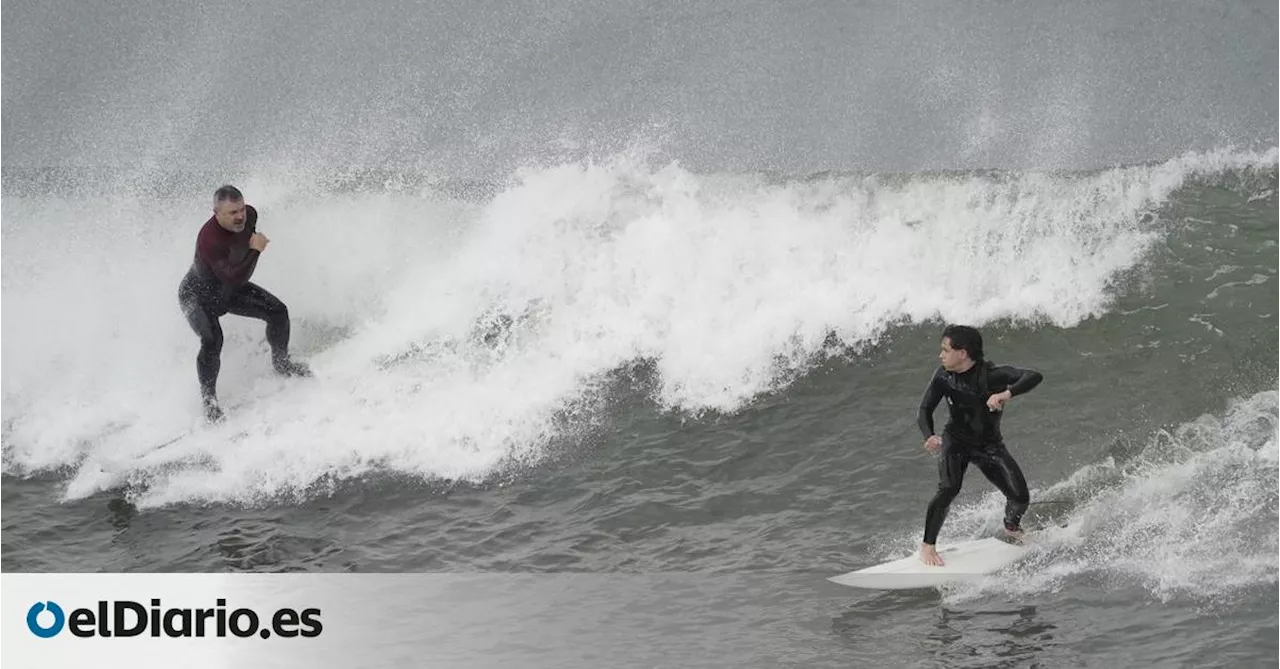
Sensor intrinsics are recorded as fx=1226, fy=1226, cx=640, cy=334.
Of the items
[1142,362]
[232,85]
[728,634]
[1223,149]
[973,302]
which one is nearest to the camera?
[728,634]

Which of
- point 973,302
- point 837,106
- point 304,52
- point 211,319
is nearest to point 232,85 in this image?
point 304,52

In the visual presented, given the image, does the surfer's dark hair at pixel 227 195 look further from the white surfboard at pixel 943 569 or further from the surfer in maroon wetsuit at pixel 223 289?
the white surfboard at pixel 943 569

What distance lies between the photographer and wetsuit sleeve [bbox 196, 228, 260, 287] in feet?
26.5

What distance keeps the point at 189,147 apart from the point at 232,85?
81cm

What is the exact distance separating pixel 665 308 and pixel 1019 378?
150 inches

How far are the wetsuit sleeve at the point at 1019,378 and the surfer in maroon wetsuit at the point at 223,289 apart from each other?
4.72m

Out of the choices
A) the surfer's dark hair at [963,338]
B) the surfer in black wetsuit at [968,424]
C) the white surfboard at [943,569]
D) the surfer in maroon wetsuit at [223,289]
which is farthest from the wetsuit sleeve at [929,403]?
the surfer in maroon wetsuit at [223,289]

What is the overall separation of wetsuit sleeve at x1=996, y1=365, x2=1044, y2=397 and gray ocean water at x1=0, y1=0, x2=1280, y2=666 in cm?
99

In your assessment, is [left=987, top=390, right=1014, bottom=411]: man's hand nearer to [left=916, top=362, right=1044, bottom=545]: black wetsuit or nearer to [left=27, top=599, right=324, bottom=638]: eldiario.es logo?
[left=916, top=362, right=1044, bottom=545]: black wetsuit

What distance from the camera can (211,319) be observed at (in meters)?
8.42

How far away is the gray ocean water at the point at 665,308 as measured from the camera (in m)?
6.43

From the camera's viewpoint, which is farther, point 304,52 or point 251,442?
point 304,52

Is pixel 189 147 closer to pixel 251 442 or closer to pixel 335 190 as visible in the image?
pixel 335 190

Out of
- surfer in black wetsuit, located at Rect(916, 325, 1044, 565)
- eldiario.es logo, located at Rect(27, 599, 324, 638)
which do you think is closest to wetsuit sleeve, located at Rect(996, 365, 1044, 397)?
surfer in black wetsuit, located at Rect(916, 325, 1044, 565)
